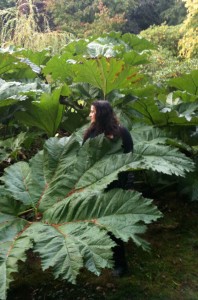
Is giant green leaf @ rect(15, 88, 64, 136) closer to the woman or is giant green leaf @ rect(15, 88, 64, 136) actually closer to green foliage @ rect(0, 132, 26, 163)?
green foliage @ rect(0, 132, 26, 163)

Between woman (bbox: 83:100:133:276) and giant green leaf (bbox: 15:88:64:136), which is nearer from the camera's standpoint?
woman (bbox: 83:100:133:276)

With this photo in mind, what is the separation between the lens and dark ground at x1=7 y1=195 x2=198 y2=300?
2.26 meters

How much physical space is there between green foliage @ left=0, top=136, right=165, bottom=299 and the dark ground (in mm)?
389

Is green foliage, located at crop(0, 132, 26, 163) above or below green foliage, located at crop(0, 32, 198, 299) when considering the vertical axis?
below

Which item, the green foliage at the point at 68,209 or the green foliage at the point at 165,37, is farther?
the green foliage at the point at 165,37

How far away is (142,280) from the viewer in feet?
7.97

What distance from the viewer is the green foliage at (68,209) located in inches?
69.1

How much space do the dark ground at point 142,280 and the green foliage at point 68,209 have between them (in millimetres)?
389

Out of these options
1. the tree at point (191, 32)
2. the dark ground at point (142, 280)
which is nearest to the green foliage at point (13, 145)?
the dark ground at point (142, 280)

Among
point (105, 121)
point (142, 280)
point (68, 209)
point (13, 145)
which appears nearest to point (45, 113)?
point (13, 145)

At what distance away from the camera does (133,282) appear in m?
2.40

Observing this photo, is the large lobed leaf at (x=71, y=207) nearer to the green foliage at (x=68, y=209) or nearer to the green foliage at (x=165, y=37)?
the green foliage at (x=68, y=209)

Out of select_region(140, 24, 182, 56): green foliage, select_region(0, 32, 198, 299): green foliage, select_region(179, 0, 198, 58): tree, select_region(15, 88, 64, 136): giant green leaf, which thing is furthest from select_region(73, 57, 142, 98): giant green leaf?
select_region(140, 24, 182, 56): green foliage

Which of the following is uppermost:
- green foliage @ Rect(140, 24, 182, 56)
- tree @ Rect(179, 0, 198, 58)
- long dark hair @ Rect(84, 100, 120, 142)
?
long dark hair @ Rect(84, 100, 120, 142)
